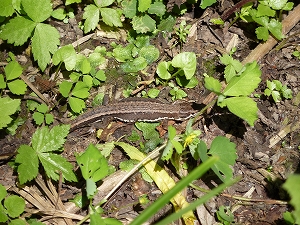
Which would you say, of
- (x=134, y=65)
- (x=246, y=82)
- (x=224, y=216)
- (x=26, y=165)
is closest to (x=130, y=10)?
(x=134, y=65)

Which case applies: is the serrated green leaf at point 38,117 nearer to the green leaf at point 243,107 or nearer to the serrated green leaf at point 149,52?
the serrated green leaf at point 149,52

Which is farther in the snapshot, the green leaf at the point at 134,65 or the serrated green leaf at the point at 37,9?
the green leaf at the point at 134,65

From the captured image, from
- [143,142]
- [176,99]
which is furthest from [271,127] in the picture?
[143,142]

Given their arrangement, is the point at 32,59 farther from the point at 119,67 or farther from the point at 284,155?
the point at 284,155

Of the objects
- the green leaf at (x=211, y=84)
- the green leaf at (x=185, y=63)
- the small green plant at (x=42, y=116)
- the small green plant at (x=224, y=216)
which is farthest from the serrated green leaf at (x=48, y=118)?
the small green plant at (x=224, y=216)

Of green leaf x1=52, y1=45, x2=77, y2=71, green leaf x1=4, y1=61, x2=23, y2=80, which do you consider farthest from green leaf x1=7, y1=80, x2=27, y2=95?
green leaf x1=52, y1=45, x2=77, y2=71

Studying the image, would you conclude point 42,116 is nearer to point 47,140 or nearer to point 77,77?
point 47,140
